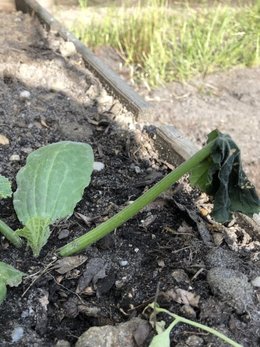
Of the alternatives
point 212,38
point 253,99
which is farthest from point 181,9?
point 253,99

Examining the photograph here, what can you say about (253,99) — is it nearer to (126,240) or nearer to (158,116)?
(158,116)

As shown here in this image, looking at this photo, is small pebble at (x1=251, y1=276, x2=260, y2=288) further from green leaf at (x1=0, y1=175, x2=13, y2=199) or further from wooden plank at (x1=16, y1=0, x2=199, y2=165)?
green leaf at (x1=0, y1=175, x2=13, y2=199)

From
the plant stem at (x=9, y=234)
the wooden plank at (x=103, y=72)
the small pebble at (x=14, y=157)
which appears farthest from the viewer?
the wooden plank at (x=103, y=72)

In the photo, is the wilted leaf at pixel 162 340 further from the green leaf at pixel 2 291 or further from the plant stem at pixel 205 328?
the green leaf at pixel 2 291

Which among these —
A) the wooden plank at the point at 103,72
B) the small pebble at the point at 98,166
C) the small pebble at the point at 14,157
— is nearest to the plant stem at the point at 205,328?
the small pebble at the point at 98,166

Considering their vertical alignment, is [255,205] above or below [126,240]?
above

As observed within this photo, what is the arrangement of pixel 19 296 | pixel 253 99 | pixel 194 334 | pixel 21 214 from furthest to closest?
pixel 253 99 → pixel 21 214 → pixel 19 296 → pixel 194 334

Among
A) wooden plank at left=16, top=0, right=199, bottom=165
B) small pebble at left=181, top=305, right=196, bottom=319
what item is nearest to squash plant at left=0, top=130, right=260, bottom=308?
small pebble at left=181, top=305, right=196, bottom=319
